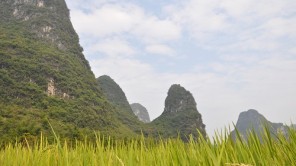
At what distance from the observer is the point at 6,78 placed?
66250 mm

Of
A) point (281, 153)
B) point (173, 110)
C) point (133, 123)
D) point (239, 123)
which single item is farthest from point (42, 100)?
point (239, 123)

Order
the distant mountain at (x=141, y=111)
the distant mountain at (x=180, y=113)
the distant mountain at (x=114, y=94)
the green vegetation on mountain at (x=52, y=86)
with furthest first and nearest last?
the distant mountain at (x=141, y=111), the distant mountain at (x=114, y=94), the distant mountain at (x=180, y=113), the green vegetation on mountain at (x=52, y=86)

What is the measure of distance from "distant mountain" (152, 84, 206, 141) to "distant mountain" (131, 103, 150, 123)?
76.4m

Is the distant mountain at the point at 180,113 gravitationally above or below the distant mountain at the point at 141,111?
below

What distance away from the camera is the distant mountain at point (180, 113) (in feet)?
329

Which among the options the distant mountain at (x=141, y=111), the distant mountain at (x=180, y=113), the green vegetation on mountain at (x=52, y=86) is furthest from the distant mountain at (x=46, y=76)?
the distant mountain at (x=141, y=111)

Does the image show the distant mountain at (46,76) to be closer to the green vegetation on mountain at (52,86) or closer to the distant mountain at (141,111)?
the green vegetation on mountain at (52,86)

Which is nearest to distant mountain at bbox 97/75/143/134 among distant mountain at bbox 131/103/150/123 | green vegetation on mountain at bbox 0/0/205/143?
green vegetation on mountain at bbox 0/0/205/143

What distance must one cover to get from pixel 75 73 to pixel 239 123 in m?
117

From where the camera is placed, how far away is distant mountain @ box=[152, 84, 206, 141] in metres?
100

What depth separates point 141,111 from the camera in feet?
614

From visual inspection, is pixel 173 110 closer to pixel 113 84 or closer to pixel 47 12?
pixel 113 84

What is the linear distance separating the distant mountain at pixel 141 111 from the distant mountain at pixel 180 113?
250ft

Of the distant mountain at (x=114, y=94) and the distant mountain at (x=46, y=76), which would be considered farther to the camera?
the distant mountain at (x=114, y=94)
